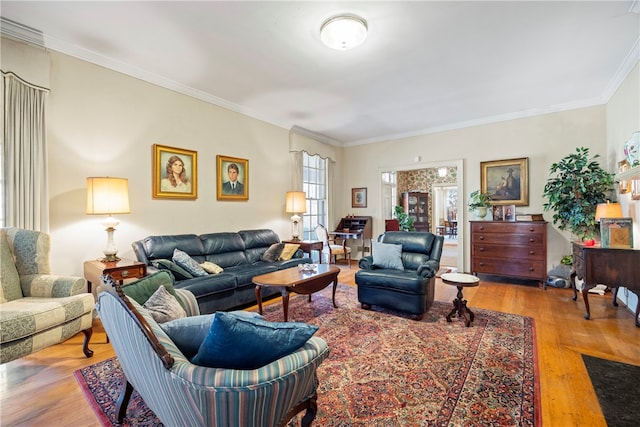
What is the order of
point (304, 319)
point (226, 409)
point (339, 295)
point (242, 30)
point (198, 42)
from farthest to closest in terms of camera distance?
point (339, 295) → point (304, 319) → point (198, 42) → point (242, 30) → point (226, 409)

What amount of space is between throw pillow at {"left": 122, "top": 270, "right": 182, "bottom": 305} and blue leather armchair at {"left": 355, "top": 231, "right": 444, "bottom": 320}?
2.18 meters

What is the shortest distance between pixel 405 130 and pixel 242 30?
4.23 metres

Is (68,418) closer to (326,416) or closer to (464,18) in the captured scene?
(326,416)

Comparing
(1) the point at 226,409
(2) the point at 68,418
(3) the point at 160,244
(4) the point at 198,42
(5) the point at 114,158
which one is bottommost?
(2) the point at 68,418

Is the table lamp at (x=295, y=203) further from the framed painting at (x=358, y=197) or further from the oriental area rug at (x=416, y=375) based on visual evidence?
the oriental area rug at (x=416, y=375)

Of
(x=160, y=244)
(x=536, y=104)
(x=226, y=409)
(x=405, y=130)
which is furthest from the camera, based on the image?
(x=405, y=130)

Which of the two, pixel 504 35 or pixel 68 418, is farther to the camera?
pixel 504 35

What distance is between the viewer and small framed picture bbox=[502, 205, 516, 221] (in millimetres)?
4781

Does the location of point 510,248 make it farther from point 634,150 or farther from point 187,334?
point 187,334

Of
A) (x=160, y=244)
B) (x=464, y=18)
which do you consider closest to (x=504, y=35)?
(x=464, y=18)

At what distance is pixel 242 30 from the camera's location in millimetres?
2768

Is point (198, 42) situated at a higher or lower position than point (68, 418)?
higher

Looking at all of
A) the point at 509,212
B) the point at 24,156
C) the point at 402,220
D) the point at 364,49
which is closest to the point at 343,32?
the point at 364,49

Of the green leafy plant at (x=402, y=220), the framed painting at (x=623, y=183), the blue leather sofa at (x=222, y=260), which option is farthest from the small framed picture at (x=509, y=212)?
the blue leather sofa at (x=222, y=260)
